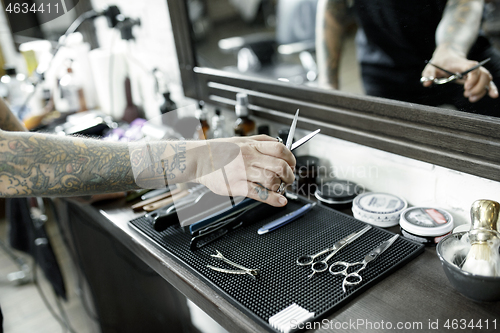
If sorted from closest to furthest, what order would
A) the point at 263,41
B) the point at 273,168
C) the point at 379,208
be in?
the point at 273,168, the point at 379,208, the point at 263,41

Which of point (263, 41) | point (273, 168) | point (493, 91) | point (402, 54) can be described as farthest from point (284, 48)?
point (273, 168)

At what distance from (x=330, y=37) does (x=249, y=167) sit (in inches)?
29.1

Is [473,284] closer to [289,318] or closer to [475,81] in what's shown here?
[289,318]

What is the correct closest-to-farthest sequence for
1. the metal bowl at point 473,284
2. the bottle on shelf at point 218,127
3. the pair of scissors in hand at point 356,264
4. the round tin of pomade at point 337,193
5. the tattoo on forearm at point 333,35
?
the metal bowl at point 473,284 → the pair of scissors in hand at point 356,264 → the round tin of pomade at point 337,193 → the tattoo on forearm at point 333,35 → the bottle on shelf at point 218,127

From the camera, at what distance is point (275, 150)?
0.75m

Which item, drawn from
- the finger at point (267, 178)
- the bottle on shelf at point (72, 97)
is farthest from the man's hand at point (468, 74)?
the bottle on shelf at point (72, 97)

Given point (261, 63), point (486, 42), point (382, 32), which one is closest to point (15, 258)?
point (261, 63)

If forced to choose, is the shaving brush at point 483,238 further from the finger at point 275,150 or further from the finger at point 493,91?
the finger at point 275,150

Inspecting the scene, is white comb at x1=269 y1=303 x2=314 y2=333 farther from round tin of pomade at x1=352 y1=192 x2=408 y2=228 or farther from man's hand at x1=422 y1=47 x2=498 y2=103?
man's hand at x1=422 y1=47 x2=498 y2=103

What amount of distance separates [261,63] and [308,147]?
1500 mm

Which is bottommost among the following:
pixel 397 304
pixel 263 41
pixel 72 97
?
Answer: pixel 397 304

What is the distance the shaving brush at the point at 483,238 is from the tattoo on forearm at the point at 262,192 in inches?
14.3

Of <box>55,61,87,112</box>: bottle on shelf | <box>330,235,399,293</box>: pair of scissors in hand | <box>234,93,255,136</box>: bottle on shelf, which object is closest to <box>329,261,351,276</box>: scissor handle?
<box>330,235,399,293</box>: pair of scissors in hand

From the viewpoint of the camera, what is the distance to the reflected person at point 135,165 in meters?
0.76
